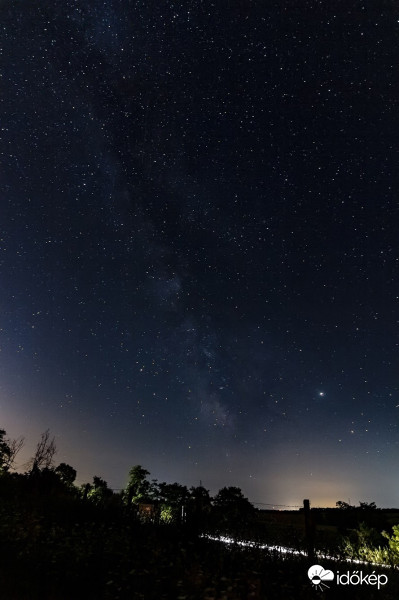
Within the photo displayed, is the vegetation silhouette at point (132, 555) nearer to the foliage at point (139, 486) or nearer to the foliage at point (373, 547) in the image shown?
the foliage at point (373, 547)

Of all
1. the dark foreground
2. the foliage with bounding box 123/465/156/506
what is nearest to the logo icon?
the dark foreground

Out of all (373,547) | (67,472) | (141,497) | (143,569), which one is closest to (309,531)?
(143,569)

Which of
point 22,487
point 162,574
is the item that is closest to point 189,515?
point 162,574

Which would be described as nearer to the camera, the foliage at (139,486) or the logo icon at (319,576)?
the logo icon at (319,576)

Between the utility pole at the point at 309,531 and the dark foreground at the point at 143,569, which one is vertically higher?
the utility pole at the point at 309,531

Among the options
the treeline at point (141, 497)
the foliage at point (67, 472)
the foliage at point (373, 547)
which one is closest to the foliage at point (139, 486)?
the treeline at point (141, 497)

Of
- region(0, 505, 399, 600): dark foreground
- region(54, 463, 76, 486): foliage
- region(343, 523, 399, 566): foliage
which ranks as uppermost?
region(54, 463, 76, 486): foliage

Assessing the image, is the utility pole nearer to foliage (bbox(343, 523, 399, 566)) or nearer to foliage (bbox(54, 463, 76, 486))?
foliage (bbox(343, 523, 399, 566))

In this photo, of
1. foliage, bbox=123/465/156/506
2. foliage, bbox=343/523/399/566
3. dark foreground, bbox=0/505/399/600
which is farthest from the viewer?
foliage, bbox=123/465/156/506

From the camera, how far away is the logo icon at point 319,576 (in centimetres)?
785

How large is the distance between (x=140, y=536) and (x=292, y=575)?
531cm

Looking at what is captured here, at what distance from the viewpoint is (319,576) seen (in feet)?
27.2

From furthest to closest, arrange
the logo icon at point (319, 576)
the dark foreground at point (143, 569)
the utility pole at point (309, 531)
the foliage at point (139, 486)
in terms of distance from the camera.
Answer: the foliage at point (139, 486) < the utility pole at point (309, 531) < the logo icon at point (319, 576) < the dark foreground at point (143, 569)

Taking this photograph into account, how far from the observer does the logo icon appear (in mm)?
7855
